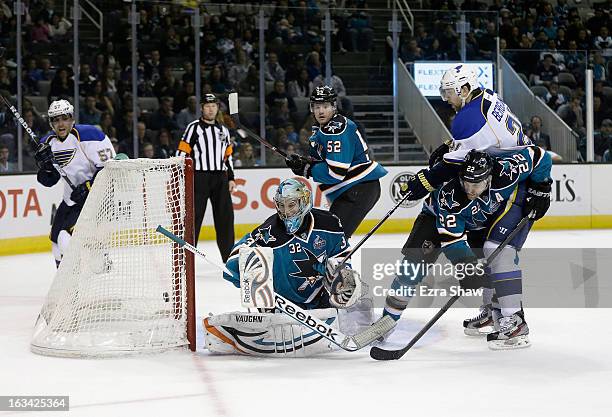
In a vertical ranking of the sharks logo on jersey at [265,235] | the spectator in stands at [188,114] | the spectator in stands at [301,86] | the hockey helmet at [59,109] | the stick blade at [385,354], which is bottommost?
the stick blade at [385,354]

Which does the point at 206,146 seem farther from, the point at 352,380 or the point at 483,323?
the point at 352,380

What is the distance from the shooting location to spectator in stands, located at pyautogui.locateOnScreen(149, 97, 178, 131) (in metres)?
9.82

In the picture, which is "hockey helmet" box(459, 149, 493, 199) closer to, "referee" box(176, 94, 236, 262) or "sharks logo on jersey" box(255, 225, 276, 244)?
"sharks logo on jersey" box(255, 225, 276, 244)


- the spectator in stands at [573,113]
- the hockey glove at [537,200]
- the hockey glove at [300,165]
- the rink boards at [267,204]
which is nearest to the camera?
the hockey glove at [537,200]

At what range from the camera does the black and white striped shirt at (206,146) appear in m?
7.38

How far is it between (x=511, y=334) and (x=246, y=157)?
546cm

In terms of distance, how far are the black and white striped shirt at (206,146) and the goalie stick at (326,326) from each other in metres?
2.87

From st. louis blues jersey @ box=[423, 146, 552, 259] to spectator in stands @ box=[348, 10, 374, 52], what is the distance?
20.0 ft

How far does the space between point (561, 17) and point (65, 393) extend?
35.5ft

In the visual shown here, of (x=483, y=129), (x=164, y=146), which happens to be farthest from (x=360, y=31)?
(x=483, y=129)

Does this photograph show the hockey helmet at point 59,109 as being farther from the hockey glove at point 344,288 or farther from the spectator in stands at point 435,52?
the spectator in stands at point 435,52

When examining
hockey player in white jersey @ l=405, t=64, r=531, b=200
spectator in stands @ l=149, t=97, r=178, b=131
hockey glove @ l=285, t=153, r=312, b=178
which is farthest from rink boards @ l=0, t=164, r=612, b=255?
hockey player in white jersey @ l=405, t=64, r=531, b=200

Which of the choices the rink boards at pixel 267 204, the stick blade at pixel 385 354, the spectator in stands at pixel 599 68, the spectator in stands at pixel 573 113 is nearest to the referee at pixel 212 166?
the rink boards at pixel 267 204

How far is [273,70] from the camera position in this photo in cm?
1031
